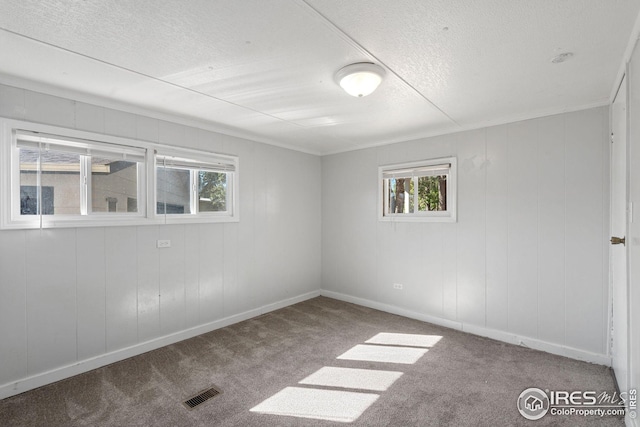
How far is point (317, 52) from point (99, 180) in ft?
7.73

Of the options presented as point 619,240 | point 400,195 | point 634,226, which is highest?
point 400,195

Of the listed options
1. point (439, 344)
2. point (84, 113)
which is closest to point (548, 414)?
point (439, 344)

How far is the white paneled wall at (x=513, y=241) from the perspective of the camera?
2809mm

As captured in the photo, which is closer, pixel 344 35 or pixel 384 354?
pixel 344 35

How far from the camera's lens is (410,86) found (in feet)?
8.11

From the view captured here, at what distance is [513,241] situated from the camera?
3225 millimetres

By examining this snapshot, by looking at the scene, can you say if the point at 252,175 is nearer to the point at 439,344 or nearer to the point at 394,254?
the point at 394,254

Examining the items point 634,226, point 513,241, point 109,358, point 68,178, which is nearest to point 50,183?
point 68,178

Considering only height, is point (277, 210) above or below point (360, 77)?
below

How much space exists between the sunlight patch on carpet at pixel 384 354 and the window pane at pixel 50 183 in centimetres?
284

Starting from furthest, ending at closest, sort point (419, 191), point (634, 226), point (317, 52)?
point (419, 191), point (317, 52), point (634, 226)

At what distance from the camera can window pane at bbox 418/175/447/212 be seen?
378 centimetres

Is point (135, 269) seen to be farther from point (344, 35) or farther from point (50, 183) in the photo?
point (344, 35)

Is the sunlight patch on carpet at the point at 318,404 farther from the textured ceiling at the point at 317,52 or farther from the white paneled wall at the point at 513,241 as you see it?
the textured ceiling at the point at 317,52
